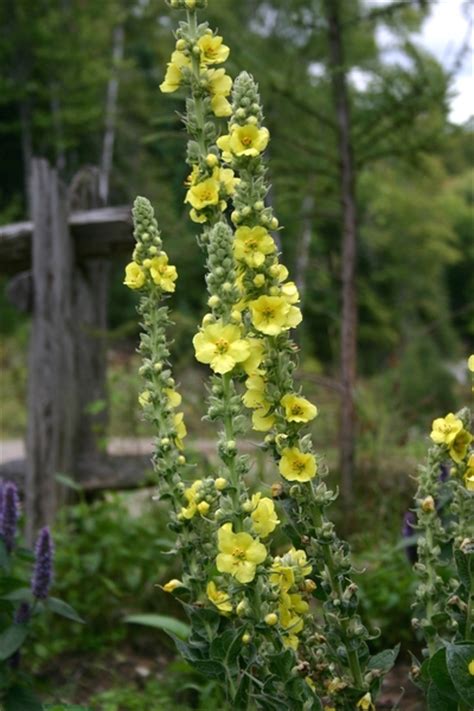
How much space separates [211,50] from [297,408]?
64cm

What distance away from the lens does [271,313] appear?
59.4 inches

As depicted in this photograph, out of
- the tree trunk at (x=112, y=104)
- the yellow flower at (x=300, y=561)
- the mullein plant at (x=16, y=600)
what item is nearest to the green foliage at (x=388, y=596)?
the mullein plant at (x=16, y=600)

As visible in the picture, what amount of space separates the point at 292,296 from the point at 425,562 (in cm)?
55

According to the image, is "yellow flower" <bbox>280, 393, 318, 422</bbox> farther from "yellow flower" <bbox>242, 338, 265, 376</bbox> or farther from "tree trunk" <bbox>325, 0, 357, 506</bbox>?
"tree trunk" <bbox>325, 0, 357, 506</bbox>

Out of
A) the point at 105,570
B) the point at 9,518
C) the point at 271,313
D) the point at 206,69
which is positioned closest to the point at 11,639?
the point at 9,518

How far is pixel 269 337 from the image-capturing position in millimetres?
1524

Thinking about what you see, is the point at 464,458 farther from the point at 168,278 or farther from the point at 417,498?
the point at 168,278

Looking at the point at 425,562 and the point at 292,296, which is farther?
the point at 425,562

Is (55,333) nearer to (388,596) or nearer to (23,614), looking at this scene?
(388,596)

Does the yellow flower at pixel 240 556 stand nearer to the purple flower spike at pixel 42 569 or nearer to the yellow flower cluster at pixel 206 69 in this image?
the yellow flower cluster at pixel 206 69

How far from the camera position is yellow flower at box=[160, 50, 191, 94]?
1.65 metres

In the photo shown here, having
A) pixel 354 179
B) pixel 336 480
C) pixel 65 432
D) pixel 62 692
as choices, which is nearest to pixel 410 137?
pixel 354 179

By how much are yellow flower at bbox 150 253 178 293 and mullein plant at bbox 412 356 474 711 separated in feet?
1.70

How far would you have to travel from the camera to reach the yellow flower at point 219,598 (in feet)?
5.24
